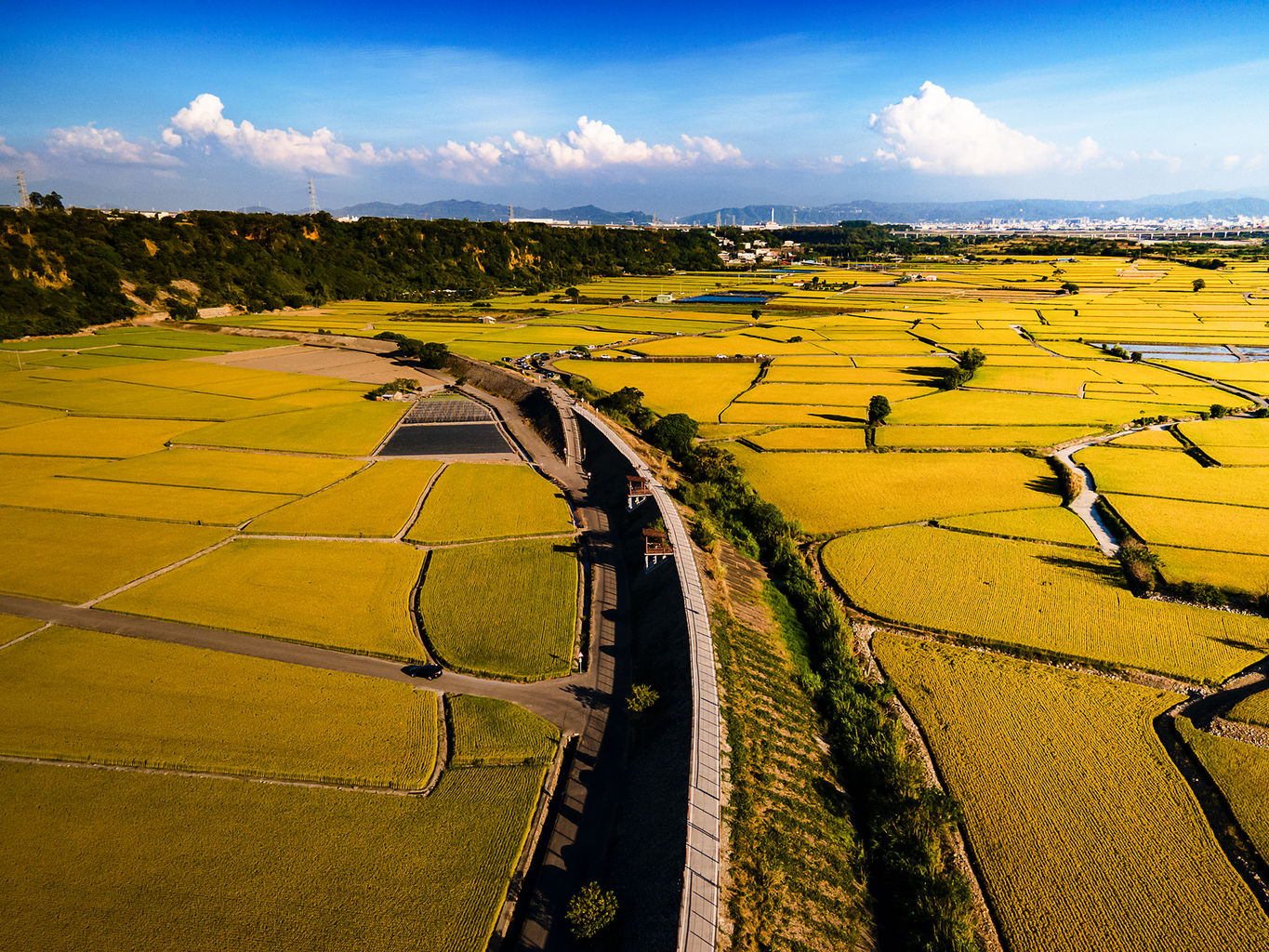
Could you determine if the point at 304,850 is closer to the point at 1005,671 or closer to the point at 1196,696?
the point at 1005,671

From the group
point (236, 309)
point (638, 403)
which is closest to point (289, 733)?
point (638, 403)

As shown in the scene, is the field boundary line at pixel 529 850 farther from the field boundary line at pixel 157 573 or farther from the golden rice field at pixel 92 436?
the golden rice field at pixel 92 436

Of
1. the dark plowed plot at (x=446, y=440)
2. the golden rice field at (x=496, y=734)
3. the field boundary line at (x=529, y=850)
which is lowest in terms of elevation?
the field boundary line at (x=529, y=850)

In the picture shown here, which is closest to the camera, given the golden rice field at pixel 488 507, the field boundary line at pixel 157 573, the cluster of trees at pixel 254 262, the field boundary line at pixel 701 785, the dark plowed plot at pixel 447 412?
the field boundary line at pixel 701 785

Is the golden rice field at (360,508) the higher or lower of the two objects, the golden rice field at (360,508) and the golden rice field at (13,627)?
the higher

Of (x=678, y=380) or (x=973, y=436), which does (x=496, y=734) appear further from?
(x=678, y=380)

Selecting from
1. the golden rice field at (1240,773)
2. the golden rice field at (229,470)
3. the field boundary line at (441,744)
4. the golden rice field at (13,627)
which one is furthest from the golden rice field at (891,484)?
the golden rice field at (13,627)

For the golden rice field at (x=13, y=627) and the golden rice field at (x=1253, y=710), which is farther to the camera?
the golden rice field at (x=13, y=627)
